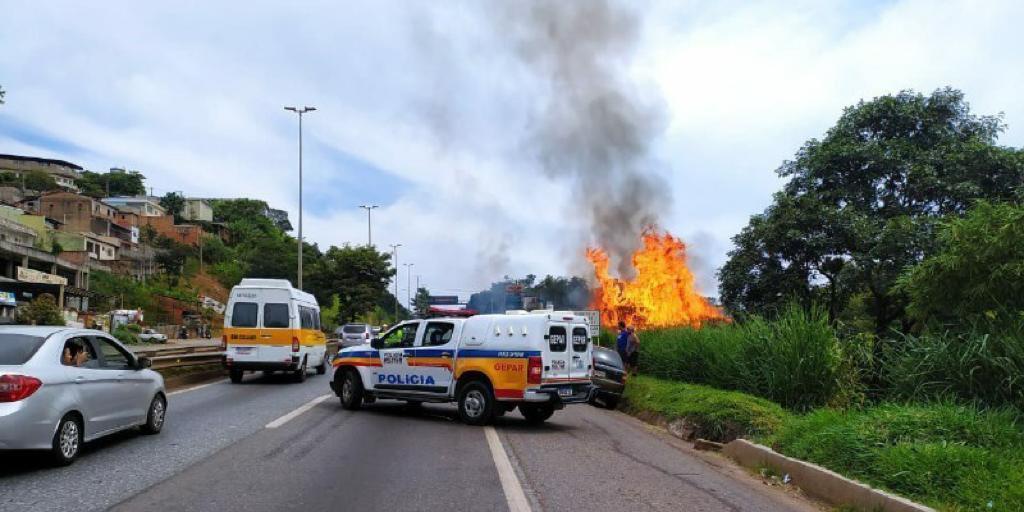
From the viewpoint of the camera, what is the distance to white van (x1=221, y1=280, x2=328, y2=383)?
17.5 m

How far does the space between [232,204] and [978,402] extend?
118m

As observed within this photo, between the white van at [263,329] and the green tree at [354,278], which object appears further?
the green tree at [354,278]

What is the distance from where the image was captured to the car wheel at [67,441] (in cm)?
717

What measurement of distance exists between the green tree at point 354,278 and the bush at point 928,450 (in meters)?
52.7

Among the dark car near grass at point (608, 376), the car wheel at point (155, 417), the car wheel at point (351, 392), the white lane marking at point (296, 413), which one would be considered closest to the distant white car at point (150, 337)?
the white lane marking at point (296, 413)

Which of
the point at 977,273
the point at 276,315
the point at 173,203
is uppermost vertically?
the point at 173,203

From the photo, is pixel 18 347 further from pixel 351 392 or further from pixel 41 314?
pixel 41 314

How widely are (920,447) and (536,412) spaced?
6.77 metres

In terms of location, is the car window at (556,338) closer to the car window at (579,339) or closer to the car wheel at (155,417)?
the car window at (579,339)

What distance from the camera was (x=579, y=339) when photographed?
1224 centimetres

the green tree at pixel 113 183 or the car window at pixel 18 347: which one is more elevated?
the green tree at pixel 113 183

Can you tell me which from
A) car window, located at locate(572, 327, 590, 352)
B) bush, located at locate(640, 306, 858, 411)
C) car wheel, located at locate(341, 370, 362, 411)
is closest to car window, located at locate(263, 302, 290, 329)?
car wheel, located at locate(341, 370, 362, 411)

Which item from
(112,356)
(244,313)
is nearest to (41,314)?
(244,313)

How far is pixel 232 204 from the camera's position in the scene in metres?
115
